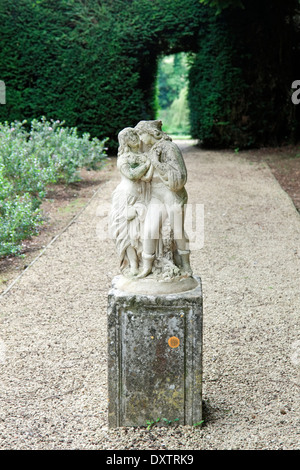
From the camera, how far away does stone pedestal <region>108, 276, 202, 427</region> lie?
2992 mm

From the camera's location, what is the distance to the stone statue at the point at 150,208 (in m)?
3.05

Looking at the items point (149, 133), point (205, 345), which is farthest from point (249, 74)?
point (149, 133)

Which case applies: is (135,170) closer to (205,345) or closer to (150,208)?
(150,208)

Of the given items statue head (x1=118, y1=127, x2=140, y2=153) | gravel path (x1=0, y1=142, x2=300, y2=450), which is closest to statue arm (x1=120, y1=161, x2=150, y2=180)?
statue head (x1=118, y1=127, x2=140, y2=153)

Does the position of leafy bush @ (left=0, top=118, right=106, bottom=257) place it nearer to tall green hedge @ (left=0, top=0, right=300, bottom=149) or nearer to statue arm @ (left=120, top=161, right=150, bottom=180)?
tall green hedge @ (left=0, top=0, right=300, bottom=149)

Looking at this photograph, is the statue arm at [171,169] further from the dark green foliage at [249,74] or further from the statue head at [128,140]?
the dark green foliage at [249,74]

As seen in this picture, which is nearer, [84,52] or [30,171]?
[30,171]

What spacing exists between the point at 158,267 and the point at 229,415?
1.05 m

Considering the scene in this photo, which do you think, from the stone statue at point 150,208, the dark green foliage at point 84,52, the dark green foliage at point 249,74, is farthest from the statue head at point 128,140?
the dark green foliage at point 249,74

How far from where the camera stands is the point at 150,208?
3072 millimetres

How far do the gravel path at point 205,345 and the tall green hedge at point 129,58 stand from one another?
237 inches

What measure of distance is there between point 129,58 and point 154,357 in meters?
10.9

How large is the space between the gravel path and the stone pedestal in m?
0.12
